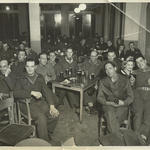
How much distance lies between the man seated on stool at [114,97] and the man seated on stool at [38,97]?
0.31 m

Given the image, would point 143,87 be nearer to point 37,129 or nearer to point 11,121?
point 37,129

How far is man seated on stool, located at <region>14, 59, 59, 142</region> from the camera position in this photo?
1414mm

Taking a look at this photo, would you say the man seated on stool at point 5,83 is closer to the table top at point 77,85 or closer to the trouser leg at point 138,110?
the table top at point 77,85

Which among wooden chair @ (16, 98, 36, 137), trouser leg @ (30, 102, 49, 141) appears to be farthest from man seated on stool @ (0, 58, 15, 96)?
trouser leg @ (30, 102, 49, 141)

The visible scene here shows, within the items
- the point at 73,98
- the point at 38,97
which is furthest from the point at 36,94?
the point at 73,98

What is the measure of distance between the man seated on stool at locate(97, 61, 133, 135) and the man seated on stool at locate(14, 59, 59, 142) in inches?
12.1

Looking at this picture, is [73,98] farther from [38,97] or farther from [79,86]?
[38,97]

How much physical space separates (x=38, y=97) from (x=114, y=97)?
47 centimetres

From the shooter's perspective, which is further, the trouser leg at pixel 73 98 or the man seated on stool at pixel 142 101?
the trouser leg at pixel 73 98

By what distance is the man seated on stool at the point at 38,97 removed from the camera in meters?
1.41

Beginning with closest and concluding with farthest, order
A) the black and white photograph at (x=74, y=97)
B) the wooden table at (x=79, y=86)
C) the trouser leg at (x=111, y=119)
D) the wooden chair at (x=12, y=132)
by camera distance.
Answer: the wooden chair at (x=12, y=132) → the black and white photograph at (x=74, y=97) → the trouser leg at (x=111, y=119) → the wooden table at (x=79, y=86)

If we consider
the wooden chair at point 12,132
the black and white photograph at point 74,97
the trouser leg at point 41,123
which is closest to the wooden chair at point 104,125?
the black and white photograph at point 74,97

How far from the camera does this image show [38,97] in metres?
1.46

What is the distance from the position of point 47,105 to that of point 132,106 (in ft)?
1.79
